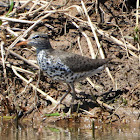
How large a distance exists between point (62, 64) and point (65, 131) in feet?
4.44

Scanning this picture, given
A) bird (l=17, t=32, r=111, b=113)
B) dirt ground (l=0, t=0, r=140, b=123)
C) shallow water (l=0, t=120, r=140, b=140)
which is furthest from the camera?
dirt ground (l=0, t=0, r=140, b=123)

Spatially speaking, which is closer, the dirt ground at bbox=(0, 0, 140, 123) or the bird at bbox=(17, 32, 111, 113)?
the bird at bbox=(17, 32, 111, 113)

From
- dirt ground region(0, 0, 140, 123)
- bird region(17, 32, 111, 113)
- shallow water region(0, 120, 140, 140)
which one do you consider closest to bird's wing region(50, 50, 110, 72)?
bird region(17, 32, 111, 113)

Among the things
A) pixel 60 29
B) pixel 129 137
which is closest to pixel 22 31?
pixel 60 29

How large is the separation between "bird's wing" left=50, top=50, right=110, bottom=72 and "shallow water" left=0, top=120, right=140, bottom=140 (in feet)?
3.78

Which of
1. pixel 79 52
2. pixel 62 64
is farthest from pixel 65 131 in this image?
pixel 79 52

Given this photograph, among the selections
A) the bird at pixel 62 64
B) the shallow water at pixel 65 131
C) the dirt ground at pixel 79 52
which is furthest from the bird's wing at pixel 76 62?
the shallow water at pixel 65 131

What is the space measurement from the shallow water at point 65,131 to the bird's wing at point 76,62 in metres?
1.15

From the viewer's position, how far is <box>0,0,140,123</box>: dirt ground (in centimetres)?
772

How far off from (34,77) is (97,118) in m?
1.84

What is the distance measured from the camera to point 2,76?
338 inches

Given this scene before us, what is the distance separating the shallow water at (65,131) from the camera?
633cm

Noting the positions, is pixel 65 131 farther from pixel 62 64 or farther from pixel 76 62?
pixel 76 62

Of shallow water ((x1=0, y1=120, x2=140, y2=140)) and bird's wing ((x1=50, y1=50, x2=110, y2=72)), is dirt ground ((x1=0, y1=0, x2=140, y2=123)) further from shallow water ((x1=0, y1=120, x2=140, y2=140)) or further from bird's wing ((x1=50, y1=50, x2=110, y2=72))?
bird's wing ((x1=50, y1=50, x2=110, y2=72))
